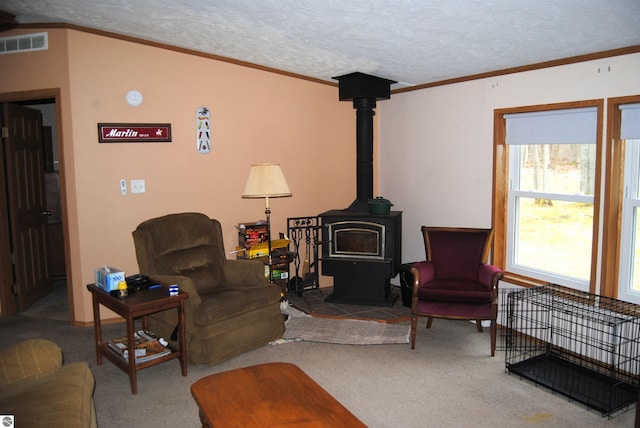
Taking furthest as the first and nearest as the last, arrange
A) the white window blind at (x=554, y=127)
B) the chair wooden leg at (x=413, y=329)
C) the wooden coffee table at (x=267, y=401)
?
the chair wooden leg at (x=413, y=329)
the white window blind at (x=554, y=127)
the wooden coffee table at (x=267, y=401)

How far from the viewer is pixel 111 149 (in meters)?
4.56

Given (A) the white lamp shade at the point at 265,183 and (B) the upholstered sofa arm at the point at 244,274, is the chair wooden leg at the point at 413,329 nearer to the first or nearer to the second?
(B) the upholstered sofa arm at the point at 244,274

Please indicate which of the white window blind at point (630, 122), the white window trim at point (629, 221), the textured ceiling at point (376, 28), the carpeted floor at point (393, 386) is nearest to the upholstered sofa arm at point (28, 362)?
the carpeted floor at point (393, 386)

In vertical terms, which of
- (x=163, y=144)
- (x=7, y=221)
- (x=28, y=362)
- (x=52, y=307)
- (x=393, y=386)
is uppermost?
(x=163, y=144)

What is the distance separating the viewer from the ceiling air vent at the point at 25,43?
14.3 feet

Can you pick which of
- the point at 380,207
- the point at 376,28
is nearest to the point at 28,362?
the point at 376,28

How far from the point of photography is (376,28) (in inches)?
133

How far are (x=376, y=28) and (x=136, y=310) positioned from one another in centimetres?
239

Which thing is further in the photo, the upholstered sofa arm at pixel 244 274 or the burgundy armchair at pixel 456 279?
the upholstered sofa arm at pixel 244 274

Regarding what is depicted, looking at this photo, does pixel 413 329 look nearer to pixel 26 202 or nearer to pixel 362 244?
pixel 362 244

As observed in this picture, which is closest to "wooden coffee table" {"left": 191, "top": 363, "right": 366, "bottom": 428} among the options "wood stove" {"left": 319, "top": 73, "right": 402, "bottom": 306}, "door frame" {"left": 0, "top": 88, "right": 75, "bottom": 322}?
"wood stove" {"left": 319, "top": 73, "right": 402, "bottom": 306}

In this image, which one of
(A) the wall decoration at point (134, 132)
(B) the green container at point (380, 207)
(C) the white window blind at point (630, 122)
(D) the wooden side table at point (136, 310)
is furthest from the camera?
(B) the green container at point (380, 207)

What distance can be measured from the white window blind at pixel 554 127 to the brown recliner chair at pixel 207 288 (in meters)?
2.39

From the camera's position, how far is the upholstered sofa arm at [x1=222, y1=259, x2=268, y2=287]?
4160 mm
